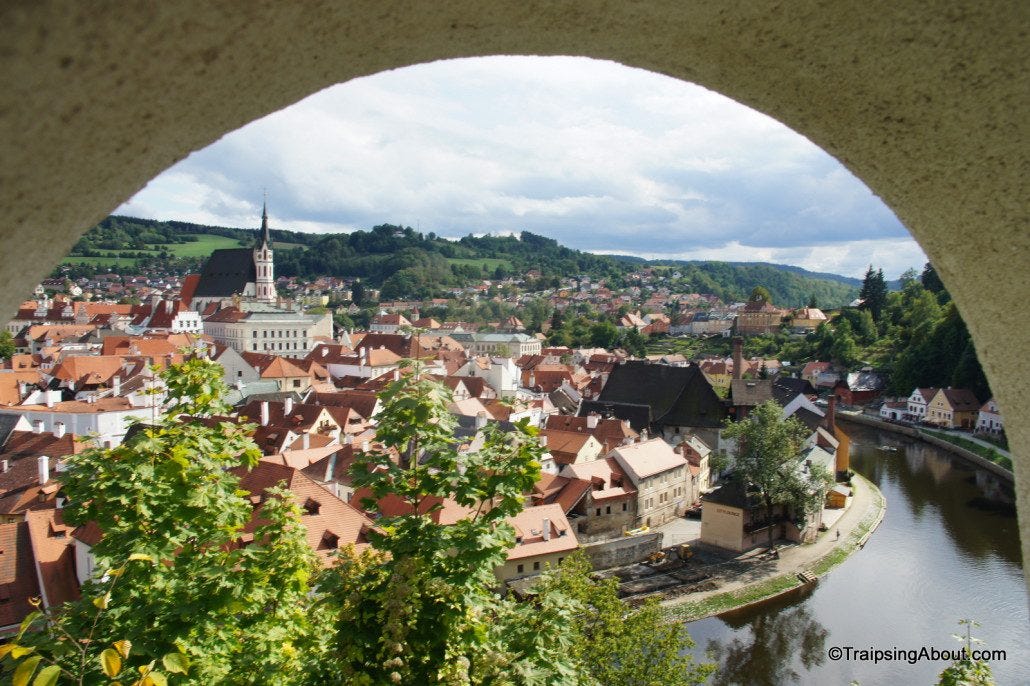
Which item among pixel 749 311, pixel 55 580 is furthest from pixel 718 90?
pixel 749 311

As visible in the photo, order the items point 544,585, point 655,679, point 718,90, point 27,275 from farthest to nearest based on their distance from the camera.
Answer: point 655,679 → point 544,585 → point 718,90 → point 27,275

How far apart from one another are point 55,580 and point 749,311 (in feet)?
238

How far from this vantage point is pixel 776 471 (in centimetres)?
1888

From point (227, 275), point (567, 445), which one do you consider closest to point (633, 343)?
point (227, 275)

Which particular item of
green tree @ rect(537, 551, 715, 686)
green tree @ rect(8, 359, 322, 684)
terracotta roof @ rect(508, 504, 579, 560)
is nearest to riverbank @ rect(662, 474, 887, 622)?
terracotta roof @ rect(508, 504, 579, 560)

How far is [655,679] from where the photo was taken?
7992 mm

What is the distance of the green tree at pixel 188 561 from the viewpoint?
2768 mm

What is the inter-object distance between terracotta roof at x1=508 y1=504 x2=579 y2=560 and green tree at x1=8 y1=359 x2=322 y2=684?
11.2 metres

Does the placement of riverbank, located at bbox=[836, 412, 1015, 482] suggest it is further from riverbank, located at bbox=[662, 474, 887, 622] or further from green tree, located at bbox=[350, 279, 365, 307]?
green tree, located at bbox=[350, 279, 365, 307]

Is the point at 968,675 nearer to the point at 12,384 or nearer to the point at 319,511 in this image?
the point at 319,511

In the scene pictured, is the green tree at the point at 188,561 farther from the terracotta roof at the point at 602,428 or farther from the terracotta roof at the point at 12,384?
the terracotta roof at the point at 12,384

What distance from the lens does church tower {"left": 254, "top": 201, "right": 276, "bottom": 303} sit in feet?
196

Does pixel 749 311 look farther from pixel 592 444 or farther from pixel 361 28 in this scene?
pixel 361 28

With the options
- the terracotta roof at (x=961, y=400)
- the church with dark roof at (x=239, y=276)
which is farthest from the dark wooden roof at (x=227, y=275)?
the terracotta roof at (x=961, y=400)
